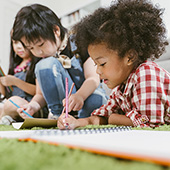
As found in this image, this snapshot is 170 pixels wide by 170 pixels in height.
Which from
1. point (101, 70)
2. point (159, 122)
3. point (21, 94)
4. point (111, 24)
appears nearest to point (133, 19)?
point (111, 24)

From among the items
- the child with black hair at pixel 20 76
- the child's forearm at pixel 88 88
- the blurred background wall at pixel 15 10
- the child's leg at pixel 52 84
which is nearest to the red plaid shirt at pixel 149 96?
the child's forearm at pixel 88 88

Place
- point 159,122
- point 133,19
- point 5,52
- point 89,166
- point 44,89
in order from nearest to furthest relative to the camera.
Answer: point 89,166
point 159,122
point 133,19
point 44,89
point 5,52

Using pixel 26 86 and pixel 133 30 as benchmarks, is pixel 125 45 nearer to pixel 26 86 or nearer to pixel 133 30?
A: pixel 133 30

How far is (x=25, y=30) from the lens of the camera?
38.6 inches

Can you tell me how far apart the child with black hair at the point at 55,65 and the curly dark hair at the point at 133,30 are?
0.84ft

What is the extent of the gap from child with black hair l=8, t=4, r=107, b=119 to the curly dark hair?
0.84 feet

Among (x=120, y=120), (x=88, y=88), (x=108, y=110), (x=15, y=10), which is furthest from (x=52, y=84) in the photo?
(x=15, y=10)

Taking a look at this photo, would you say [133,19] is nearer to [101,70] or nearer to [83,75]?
[101,70]

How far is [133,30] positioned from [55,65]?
414 mm

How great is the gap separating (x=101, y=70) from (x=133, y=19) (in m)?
0.21

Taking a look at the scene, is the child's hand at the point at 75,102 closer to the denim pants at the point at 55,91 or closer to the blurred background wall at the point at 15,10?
the denim pants at the point at 55,91

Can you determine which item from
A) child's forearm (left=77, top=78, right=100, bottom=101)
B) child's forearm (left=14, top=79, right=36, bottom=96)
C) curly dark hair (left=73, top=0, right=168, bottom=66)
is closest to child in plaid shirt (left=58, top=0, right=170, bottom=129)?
curly dark hair (left=73, top=0, right=168, bottom=66)

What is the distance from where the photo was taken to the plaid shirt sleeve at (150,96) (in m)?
0.55

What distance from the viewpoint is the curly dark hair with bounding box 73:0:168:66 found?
681 mm
